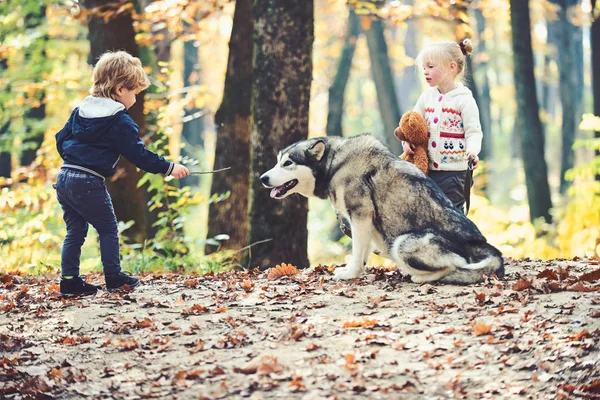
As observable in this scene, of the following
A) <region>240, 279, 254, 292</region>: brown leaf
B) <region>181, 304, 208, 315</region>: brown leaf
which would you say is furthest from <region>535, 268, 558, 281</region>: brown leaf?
<region>181, 304, 208, 315</region>: brown leaf

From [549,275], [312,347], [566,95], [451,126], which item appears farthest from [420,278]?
[566,95]

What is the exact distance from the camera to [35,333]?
5633mm

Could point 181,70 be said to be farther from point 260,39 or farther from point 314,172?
point 314,172

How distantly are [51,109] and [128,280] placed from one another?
14.8 meters

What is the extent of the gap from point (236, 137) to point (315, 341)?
6.60 m

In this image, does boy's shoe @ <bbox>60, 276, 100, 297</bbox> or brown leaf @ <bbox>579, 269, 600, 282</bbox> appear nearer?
brown leaf @ <bbox>579, 269, 600, 282</bbox>

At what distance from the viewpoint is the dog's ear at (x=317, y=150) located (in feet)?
22.3

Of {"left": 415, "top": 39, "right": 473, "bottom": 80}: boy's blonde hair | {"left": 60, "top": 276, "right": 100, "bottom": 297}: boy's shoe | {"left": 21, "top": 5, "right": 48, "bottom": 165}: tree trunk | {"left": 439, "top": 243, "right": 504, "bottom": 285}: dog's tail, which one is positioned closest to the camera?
{"left": 439, "top": 243, "right": 504, "bottom": 285}: dog's tail

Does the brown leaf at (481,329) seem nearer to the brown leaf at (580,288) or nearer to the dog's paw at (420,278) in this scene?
the brown leaf at (580,288)

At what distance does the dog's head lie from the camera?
22.2ft

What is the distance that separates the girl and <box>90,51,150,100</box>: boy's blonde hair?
2.68 meters

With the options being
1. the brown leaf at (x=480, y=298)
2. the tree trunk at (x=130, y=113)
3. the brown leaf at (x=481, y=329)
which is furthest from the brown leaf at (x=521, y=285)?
the tree trunk at (x=130, y=113)

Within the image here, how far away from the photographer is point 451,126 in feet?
23.3

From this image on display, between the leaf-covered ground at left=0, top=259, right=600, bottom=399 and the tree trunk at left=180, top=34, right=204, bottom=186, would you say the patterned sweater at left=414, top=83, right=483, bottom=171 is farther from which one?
the tree trunk at left=180, top=34, right=204, bottom=186
